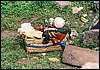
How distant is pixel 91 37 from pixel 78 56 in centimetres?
56

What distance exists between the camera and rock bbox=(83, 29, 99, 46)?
5.50 m

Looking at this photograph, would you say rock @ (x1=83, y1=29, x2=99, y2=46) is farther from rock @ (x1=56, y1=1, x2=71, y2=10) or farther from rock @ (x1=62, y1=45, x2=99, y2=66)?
rock @ (x1=56, y1=1, x2=71, y2=10)

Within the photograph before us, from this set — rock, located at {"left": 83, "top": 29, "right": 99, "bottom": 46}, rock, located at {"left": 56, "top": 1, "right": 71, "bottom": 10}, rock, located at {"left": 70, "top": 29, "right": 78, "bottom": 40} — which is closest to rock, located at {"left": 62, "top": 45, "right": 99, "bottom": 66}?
rock, located at {"left": 83, "top": 29, "right": 99, "bottom": 46}

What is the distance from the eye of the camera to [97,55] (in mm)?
5062

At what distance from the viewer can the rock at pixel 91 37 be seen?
216 inches

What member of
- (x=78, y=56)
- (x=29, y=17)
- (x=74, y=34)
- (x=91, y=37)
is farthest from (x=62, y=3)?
(x=78, y=56)

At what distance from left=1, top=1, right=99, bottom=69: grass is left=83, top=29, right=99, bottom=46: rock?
0.13 metres

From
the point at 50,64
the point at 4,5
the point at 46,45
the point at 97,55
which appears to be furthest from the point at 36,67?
the point at 4,5

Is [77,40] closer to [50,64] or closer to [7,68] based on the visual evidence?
[50,64]

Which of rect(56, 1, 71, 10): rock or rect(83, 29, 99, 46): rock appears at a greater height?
rect(56, 1, 71, 10): rock

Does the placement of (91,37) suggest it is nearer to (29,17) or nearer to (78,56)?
(78,56)

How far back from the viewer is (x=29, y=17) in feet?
24.8

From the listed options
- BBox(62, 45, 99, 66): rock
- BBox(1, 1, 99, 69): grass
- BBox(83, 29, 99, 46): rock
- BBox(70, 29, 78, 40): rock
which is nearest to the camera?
BBox(62, 45, 99, 66): rock

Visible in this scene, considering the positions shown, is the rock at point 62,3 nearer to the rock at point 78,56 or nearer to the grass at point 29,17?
the grass at point 29,17
